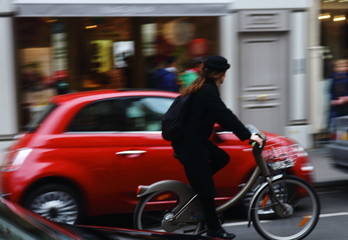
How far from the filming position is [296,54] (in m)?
11.4

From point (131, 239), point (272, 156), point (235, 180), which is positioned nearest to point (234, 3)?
point (235, 180)

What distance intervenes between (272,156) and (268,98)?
6.07 metres

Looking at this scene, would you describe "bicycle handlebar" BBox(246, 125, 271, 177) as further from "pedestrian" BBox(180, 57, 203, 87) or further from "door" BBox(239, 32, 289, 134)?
"door" BBox(239, 32, 289, 134)

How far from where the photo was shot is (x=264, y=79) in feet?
37.4

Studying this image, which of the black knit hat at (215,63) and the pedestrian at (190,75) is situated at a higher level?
the black knit hat at (215,63)

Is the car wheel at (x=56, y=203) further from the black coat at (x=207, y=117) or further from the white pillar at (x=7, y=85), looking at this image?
the white pillar at (x=7, y=85)

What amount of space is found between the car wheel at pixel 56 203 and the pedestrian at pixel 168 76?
211 inches

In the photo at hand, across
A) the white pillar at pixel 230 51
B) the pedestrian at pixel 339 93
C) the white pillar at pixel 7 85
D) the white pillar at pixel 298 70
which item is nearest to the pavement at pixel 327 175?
the white pillar at pixel 298 70

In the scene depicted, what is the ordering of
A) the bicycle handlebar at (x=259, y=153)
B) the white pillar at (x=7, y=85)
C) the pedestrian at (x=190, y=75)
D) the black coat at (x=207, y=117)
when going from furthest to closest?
the pedestrian at (x=190, y=75)
the white pillar at (x=7, y=85)
the bicycle handlebar at (x=259, y=153)
the black coat at (x=207, y=117)

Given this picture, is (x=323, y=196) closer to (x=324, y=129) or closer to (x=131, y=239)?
(x=324, y=129)

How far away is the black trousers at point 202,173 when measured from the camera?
5125mm

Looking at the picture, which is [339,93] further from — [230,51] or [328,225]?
[328,225]

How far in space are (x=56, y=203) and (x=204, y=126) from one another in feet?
6.16

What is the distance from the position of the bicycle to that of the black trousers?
0.15 meters
